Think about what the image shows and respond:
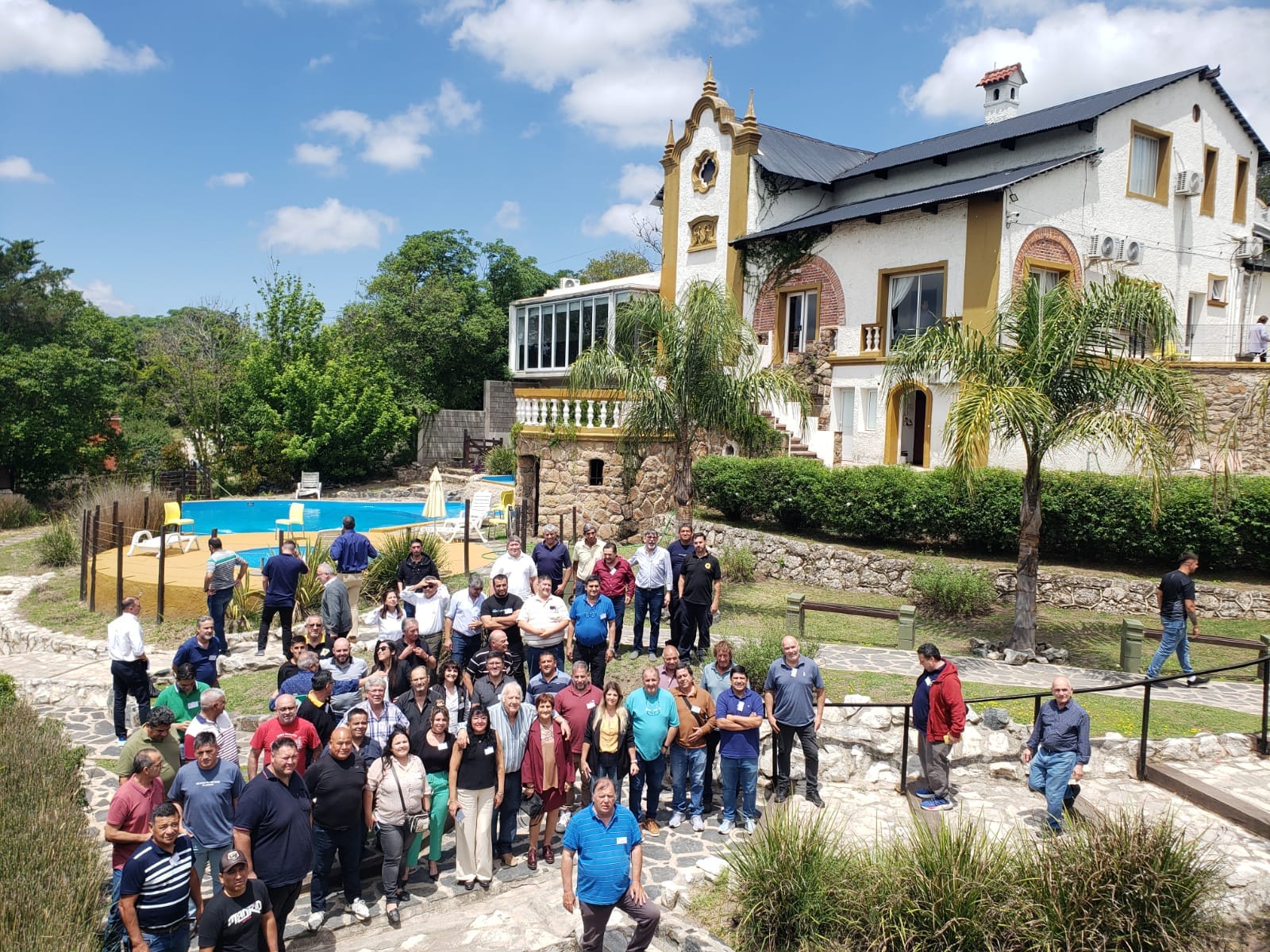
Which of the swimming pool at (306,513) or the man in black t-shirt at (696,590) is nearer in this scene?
the man in black t-shirt at (696,590)

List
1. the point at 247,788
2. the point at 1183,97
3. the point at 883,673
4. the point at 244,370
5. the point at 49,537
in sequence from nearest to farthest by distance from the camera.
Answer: the point at 247,788 < the point at 883,673 < the point at 49,537 < the point at 1183,97 < the point at 244,370

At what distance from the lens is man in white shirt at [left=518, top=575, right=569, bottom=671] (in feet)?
30.9

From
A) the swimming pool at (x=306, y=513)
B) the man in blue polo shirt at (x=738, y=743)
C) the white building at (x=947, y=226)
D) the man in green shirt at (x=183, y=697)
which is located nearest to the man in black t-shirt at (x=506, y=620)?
the man in blue polo shirt at (x=738, y=743)

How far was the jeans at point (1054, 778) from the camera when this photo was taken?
734 centimetres

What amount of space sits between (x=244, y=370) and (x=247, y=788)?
2767cm

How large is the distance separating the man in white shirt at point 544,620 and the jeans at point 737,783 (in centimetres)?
231

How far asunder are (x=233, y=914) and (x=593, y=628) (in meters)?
4.93

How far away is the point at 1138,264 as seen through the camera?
68.3 feet

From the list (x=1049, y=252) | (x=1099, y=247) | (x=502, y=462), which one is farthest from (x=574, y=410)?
(x=1099, y=247)

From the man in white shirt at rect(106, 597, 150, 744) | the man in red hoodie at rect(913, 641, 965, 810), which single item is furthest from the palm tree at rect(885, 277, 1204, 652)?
the man in white shirt at rect(106, 597, 150, 744)

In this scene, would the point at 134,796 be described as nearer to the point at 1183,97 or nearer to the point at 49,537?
the point at 49,537

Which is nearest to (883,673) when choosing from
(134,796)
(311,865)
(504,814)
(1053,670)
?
(1053,670)

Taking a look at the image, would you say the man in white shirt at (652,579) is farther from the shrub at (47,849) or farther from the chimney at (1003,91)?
the chimney at (1003,91)

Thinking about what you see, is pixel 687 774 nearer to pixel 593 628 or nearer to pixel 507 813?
pixel 507 813
